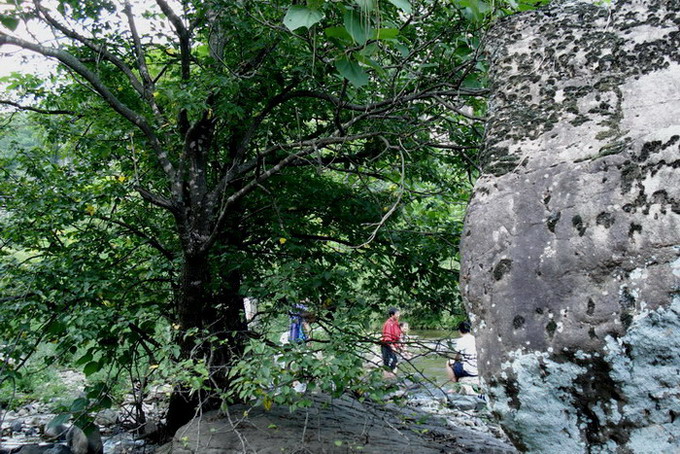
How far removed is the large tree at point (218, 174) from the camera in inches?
175

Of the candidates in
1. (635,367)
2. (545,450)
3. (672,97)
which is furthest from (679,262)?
(545,450)

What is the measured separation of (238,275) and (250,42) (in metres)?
2.08

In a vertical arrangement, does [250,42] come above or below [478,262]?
above

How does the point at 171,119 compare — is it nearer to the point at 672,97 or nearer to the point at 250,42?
the point at 250,42

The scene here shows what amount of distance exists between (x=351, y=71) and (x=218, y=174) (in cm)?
387

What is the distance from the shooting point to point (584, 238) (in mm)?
1683

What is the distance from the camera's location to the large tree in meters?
4.45

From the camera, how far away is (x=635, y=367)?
155 centimetres

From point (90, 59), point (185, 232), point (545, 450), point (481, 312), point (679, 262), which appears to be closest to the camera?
point (679, 262)

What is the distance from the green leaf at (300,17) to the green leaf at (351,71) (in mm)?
305

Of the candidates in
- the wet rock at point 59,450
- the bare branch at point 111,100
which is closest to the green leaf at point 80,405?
the bare branch at point 111,100

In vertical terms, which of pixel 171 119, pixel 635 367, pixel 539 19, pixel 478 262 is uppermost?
pixel 171 119

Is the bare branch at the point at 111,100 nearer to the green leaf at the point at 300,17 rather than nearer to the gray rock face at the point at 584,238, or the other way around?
the green leaf at the point at 300,17

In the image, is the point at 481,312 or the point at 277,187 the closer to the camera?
the point at 481,312
